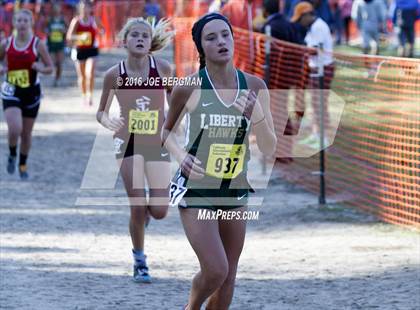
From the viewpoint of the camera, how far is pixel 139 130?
830cm

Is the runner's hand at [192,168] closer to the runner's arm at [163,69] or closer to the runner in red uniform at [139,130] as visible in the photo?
the runner in red uniform at [139,130]

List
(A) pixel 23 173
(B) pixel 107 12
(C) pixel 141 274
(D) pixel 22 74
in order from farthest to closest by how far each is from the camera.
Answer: (B) pixel 107 12 → (A) pixel 23 173 → (D) pixel 22 74 → (C) pixel 141 274

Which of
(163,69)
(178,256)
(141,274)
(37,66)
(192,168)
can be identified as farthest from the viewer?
(37,66)

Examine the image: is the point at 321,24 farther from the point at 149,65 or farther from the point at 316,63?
the point at 149,65

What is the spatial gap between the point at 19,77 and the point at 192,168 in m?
7.39

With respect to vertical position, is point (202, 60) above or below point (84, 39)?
above

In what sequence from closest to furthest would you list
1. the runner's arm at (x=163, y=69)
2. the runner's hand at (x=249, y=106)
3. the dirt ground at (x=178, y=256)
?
the runner's hand at (x=249, y=106), the dirt ground at (x=178, y=256), the runner's arm at (x=163, y=69)

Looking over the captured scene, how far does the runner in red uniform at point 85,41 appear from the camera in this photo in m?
20.0

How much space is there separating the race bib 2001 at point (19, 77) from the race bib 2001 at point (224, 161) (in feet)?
23.9

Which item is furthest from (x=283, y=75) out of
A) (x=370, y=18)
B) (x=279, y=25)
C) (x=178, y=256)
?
(x=370, y=18)

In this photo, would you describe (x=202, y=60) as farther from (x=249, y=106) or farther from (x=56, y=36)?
(x=56, y=36)

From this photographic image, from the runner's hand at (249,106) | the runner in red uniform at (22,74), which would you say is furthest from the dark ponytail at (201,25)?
the runner in red uniform at (22,74)

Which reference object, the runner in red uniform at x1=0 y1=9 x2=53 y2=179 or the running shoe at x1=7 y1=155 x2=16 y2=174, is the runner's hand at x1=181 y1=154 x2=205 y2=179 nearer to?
the runner in red uniform at x1=0 y1=9 x2=53 y2=179

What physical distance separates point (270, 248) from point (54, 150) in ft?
23.2
